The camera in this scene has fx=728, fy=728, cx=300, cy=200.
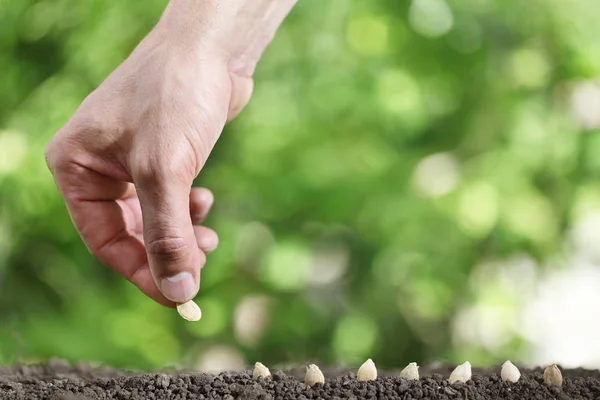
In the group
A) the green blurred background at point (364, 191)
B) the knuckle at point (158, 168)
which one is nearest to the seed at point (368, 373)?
the knuckle at point (158, 168)

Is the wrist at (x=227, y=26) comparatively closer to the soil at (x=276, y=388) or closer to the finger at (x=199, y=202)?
the finger at (x=199, y=202)

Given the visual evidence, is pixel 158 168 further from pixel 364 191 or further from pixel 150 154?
pixel 364 191

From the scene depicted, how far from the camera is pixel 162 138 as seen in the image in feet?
3.04

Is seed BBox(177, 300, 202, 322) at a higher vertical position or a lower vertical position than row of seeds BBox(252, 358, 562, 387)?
higher

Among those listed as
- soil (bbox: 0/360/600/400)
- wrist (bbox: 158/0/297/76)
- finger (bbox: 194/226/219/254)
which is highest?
wrist (bbox: 158/0/297/76)

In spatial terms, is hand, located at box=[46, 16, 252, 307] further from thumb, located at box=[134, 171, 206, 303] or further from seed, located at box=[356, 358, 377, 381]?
seed, located at box=[356, 358, 377, 381]

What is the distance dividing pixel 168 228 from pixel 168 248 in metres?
0.03

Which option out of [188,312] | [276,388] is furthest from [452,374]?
[188,312]

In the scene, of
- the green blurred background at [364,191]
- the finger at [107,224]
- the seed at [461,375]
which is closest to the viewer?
the seed at [461,375]

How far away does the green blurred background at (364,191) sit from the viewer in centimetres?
255

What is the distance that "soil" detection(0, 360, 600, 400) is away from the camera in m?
0.93

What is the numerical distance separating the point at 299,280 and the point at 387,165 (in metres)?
0.52

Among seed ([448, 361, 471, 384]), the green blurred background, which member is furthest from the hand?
the green blurred background

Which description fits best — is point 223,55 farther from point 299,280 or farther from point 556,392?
point 299,280
